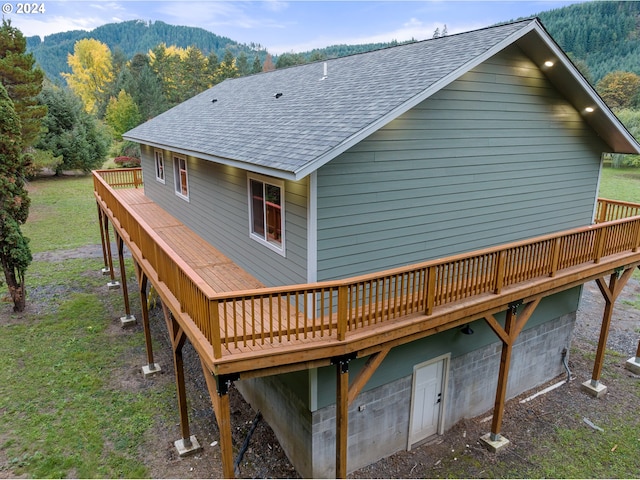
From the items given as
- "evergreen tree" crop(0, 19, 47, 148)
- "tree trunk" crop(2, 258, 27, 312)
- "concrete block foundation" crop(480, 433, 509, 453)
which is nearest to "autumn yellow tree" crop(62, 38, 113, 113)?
"evergreen tree" crop(0, 19, 47, 148)

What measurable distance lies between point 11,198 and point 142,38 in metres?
186

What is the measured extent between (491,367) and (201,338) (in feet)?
22.3

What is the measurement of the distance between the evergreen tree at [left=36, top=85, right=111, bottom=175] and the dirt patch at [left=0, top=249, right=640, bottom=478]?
24.0 meters

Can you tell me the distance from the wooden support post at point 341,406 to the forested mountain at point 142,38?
15398cm

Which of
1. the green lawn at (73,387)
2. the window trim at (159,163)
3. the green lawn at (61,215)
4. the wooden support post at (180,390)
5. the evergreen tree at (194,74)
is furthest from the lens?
the evergreen tree at (194,74)

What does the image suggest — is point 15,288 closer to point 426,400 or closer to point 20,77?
point 426,400

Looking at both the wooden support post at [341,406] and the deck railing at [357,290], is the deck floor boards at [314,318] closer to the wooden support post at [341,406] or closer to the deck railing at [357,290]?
the deck railing at [357,290]

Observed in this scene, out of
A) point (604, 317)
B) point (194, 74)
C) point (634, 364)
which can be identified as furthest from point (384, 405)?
point (194, 74)

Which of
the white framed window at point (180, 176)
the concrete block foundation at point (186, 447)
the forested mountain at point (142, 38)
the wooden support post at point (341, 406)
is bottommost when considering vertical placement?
the concrete block foundation at point (186, 447)

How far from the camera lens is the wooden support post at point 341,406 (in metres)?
5.88

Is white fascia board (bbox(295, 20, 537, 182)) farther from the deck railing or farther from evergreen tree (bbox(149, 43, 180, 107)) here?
evergreen tree (bbox(149, 43, 180, 107))

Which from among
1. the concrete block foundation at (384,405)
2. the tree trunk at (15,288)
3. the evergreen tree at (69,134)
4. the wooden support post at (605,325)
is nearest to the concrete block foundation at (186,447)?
the concrete block foundation at (384,405)

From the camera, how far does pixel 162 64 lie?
6078cm

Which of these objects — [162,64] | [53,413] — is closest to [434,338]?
[53,413]
